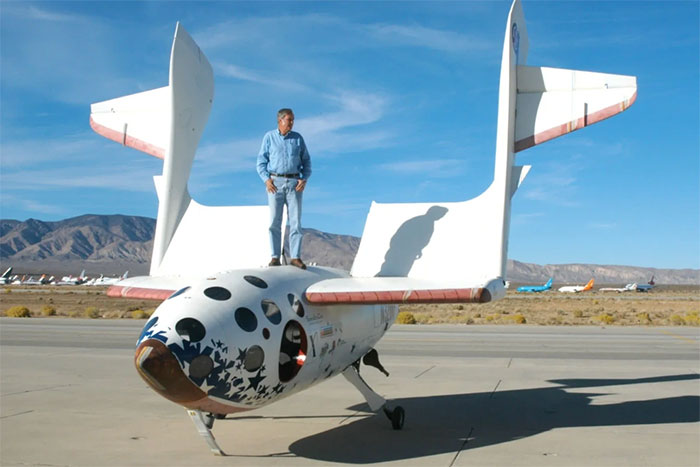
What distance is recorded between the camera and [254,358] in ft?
23.3

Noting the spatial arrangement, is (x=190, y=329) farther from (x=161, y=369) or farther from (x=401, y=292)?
(x=401, y=292)

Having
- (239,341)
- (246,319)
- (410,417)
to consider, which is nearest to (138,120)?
(246,319)

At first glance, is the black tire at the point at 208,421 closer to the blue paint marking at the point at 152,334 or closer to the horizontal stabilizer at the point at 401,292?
the blue paint marking at the point at 152,334

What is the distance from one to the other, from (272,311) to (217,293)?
0.67m

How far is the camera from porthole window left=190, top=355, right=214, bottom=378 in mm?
6633

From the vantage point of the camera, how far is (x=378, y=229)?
10.6 meters

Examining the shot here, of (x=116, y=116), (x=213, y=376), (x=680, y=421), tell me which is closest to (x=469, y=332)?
(x=680, y=421)

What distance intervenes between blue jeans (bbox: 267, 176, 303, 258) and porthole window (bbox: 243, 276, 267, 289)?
4.58ft

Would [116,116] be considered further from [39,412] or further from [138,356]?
[138,356]

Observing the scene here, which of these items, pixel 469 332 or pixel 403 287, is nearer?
pixel 403 287

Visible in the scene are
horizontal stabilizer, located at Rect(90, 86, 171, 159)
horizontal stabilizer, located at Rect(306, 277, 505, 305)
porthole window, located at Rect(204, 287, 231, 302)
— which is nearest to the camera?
porthole window, located at Rect(204, 287, 231, 302)

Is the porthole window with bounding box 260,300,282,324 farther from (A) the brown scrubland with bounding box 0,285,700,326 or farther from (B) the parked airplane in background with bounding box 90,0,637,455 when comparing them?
(A) the brown scrubland with bounding box 0,285,700,326

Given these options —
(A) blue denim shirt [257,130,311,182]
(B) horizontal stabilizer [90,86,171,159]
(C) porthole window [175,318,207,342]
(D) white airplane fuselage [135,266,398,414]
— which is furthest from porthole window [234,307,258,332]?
(B) horizontal stabilizer [90,86,171,159]

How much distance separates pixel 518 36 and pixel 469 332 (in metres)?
20.8
